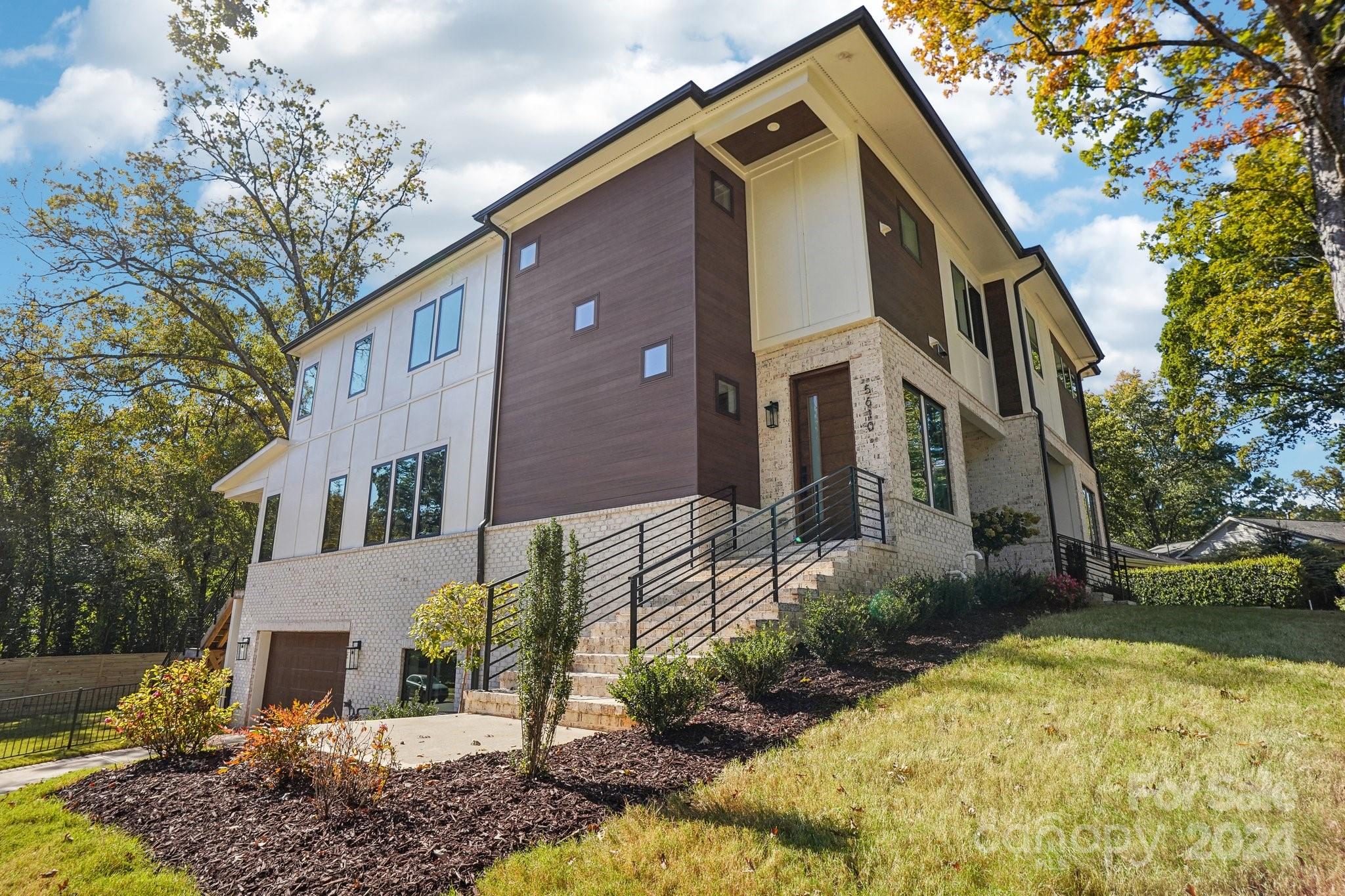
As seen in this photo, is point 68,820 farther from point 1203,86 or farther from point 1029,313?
point 1029,313

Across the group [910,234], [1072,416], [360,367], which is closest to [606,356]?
[910,234]

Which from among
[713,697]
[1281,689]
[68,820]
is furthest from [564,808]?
[1281,689]

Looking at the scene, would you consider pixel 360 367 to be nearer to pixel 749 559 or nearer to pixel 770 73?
pixel 770 73

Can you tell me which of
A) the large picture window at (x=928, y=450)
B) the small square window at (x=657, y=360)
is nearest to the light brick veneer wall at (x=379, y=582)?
the small square window at (x=657, y=360)

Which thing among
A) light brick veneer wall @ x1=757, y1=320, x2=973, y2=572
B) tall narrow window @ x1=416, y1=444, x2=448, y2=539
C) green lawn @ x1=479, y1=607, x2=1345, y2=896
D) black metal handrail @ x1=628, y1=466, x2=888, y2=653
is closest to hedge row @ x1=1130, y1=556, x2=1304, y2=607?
light brick veneer wall @ x1=757, y1=320, x2=973, y2=572

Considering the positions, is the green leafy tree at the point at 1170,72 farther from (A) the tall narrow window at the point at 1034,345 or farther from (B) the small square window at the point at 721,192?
(A) the tall narrow window at the point at 1034,345

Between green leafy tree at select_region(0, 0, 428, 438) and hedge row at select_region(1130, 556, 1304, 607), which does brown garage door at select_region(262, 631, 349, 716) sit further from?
hedge row at select_region(1130, 556, 1304, 607)

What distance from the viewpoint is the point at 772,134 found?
12047 millimetres

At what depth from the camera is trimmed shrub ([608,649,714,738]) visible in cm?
552

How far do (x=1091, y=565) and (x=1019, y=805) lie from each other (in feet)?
50.4

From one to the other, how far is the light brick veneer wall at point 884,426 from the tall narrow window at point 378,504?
29.1 ft

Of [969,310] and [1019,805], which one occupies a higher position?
[969,310]

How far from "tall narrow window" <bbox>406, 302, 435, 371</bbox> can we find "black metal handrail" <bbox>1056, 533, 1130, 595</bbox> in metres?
13.9

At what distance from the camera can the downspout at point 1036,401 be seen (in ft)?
48.1
